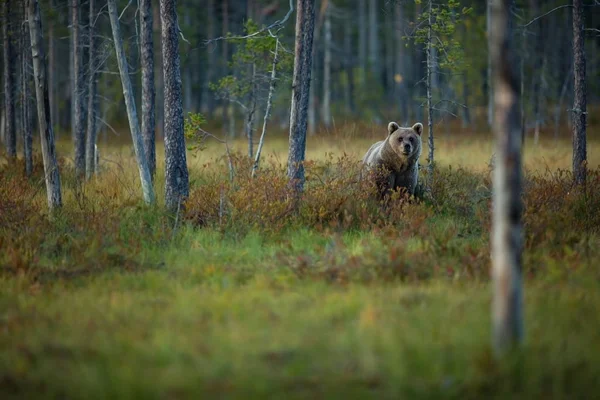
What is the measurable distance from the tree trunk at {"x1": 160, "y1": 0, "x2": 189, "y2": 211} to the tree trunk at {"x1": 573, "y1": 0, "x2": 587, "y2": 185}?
739cm

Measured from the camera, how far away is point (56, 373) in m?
4.56

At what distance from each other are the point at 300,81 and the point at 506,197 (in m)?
7.77

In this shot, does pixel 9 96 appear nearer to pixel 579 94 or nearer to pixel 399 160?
pixel 399 160

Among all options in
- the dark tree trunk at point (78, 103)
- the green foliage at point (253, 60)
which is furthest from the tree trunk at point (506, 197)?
the dark tree trunk at point (78, 103)

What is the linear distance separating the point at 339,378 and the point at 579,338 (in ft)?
6.36

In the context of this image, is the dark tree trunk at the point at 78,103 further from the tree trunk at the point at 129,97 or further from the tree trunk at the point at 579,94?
the tree trunk at the point at 579,94

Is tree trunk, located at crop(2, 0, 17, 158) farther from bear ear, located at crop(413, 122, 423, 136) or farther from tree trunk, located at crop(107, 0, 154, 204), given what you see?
bear ear, located at crop(413, 122, 423, 136)

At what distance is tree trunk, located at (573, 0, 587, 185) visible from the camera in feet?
41.5

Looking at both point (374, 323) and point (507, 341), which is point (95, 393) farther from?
point (507, 341)

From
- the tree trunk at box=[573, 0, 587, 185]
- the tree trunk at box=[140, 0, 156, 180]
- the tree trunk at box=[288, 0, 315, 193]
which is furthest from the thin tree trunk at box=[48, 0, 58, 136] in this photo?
Result: the tree trunk at box=[573, 0, 587, 185]

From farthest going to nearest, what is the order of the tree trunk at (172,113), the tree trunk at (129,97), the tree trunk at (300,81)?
the tree trunk at (300,81) < the tree trunk at (129,97) < the tree trunk at (172,113)

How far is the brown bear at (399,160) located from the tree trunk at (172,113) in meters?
3.44

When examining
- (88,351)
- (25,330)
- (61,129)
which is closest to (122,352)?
(88,351)

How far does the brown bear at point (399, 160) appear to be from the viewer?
473 inches
